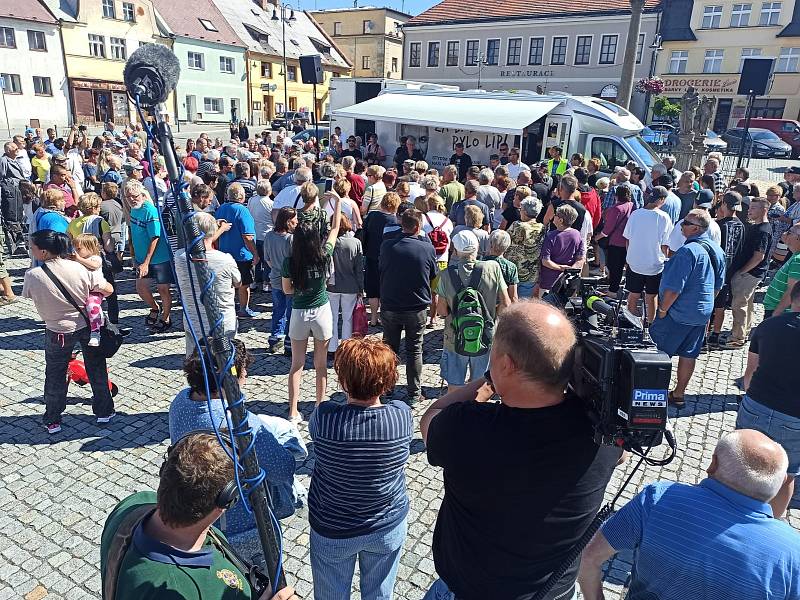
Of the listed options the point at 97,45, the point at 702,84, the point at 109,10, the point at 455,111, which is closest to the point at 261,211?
the point at 455,111

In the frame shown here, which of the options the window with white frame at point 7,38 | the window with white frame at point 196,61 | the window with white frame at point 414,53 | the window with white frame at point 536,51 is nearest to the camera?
the window with white frame at point 7,38

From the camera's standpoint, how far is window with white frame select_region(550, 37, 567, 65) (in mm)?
36938

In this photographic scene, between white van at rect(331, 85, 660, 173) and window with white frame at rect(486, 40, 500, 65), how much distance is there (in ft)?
81.4

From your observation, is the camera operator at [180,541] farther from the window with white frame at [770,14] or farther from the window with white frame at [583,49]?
the window with white frame at [770,14]

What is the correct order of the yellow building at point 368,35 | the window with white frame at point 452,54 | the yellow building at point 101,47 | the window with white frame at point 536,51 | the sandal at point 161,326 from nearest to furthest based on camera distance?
1. the sandal at point 161,326
2. the yellow building at point 101,47
3. the window with white frame at point 536,51
4. the window with white frame at point 452,54
5. the yellow building at point 368,35

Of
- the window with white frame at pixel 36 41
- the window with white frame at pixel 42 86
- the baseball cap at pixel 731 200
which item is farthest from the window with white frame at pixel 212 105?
the baseball cap at pixel 731 200

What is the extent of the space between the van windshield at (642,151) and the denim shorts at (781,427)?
10.8m

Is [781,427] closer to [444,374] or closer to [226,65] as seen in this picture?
[444,374]

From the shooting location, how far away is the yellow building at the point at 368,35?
61312 millimetres

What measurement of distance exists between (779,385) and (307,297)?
11.6ft

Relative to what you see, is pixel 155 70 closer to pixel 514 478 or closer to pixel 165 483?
pixel 165 483

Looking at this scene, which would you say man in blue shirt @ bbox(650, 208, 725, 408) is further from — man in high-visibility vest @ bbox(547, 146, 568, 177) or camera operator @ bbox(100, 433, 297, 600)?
man in high-visibility vest @ bbox(547, 146, 568, 177)

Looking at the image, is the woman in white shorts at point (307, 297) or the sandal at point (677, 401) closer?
the woman in white shorts at point (307, 297)

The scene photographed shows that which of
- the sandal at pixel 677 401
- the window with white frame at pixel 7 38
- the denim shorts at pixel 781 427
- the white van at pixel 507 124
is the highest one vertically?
the window with white frame at pixel 7 38
